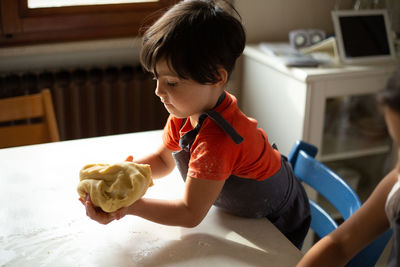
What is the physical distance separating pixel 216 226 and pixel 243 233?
0.19 ft

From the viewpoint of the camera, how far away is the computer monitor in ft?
6.35

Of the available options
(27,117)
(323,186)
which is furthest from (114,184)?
(27,117)

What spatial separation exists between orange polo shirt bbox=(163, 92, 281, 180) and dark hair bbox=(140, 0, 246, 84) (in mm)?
94

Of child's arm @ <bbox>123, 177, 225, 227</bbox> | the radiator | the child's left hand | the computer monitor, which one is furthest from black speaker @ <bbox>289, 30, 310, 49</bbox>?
the child's left hand

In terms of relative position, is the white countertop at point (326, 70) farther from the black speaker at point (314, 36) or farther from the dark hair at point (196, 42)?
the dark hair at point (196, 42)

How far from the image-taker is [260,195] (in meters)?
1.00

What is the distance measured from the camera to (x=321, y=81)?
1796 millimetres

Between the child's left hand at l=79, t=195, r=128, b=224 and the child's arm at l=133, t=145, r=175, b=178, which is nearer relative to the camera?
the child's left hand at l=79, t=195, r=128, b=224

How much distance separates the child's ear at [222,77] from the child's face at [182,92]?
0.01m

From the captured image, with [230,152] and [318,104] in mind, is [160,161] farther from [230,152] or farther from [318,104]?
[318,104]

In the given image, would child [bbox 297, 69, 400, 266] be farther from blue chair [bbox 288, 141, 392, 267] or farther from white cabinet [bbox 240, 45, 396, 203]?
white cabinet [bbox 240, 45, 396, 203]

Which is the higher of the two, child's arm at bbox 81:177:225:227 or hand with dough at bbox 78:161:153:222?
hand with dough at bbox 78:161:153:222

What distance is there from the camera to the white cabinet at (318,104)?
5.98ft

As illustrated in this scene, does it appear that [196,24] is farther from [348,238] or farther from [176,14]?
[348,238]
